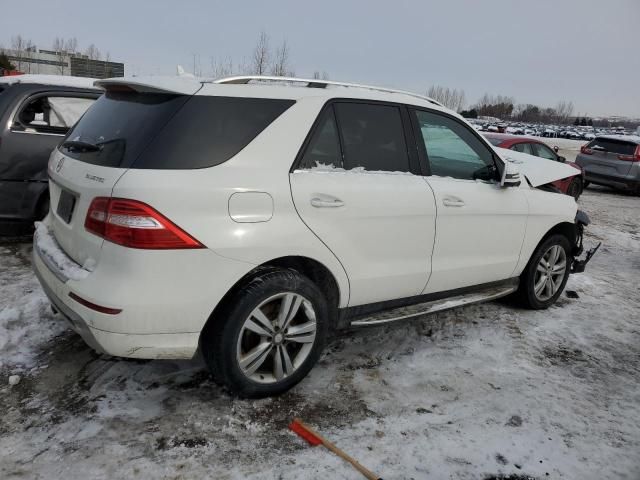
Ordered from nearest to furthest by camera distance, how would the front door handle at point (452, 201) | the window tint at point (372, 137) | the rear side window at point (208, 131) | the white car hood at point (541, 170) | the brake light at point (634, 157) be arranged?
the rear side window at point (208, 131)
the window tint at point (372, 137)
the front door handle at point (452, 201)
the white car hood at point (541, 170)
the brake light at point (634, 157)

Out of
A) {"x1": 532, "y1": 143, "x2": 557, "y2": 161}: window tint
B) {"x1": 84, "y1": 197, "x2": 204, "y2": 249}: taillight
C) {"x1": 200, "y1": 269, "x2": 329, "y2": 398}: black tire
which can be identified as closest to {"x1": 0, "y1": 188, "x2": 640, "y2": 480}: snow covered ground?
{"x1": 200, "y1": 269, "x2": 329, "y2": 398}: black tire

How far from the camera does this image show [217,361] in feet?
9.01

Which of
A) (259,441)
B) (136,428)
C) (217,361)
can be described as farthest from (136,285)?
(259,441)

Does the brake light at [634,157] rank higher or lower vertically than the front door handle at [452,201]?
higher

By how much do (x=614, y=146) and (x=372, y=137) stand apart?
1307 cm

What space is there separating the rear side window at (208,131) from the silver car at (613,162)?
44.0 ft

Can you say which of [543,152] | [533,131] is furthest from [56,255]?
[533,131]

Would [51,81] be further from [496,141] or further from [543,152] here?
[543,152]

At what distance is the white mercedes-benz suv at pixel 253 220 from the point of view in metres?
2.46

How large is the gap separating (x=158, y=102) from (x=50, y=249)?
106 cm

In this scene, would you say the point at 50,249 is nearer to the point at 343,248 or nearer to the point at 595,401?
the point at 343,248

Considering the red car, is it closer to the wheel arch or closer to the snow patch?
the wheel arch

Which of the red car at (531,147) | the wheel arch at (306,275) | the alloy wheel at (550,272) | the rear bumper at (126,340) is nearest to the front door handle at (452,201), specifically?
the wheel arch at (306,275)

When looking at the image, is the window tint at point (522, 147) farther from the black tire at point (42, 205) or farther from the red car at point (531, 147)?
the black tire at point (42, 205)
